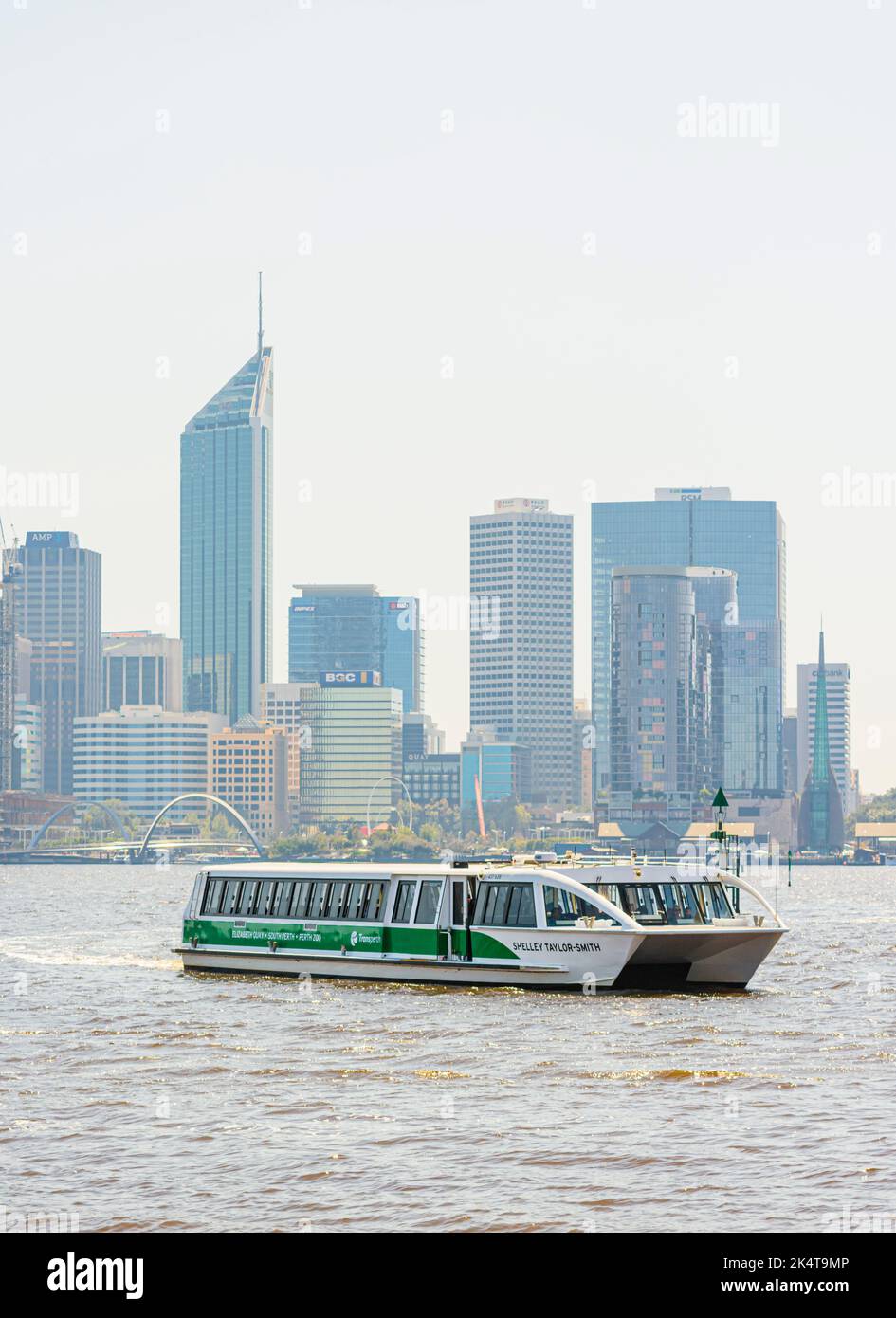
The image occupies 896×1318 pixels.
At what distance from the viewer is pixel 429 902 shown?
57.5 meters

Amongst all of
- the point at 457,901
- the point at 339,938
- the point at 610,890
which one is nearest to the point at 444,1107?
the point at 610,890

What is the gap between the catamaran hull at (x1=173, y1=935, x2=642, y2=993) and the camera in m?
53.5

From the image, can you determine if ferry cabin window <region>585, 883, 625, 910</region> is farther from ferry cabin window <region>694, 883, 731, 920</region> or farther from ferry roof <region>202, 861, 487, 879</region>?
ferry roof <region>202, 861, 487, 879</region>

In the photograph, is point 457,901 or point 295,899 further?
point 295,899

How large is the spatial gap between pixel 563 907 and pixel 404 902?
638 centimetres

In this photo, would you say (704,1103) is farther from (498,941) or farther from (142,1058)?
(498,941)

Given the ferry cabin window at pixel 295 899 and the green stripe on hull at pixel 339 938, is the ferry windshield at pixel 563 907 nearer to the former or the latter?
the green stripe on hull at pixel 339 938

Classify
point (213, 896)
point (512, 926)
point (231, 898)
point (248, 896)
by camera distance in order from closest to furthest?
point (512, 926) → point (248, 896) → point (231, 898) → point (213, 896)

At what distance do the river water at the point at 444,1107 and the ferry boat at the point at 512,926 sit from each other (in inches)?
33.5

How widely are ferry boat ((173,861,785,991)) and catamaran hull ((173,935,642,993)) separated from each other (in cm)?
4

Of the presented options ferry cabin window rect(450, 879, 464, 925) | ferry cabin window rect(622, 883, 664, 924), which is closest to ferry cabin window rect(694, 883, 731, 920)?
ferry cabin window rect(622, 883, 664, 924)

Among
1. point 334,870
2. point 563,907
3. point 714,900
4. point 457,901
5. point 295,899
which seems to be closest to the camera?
point 563,907

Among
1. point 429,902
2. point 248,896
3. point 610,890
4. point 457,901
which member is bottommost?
point 248,896

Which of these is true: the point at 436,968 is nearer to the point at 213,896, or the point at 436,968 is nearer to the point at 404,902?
the point at 404,902
